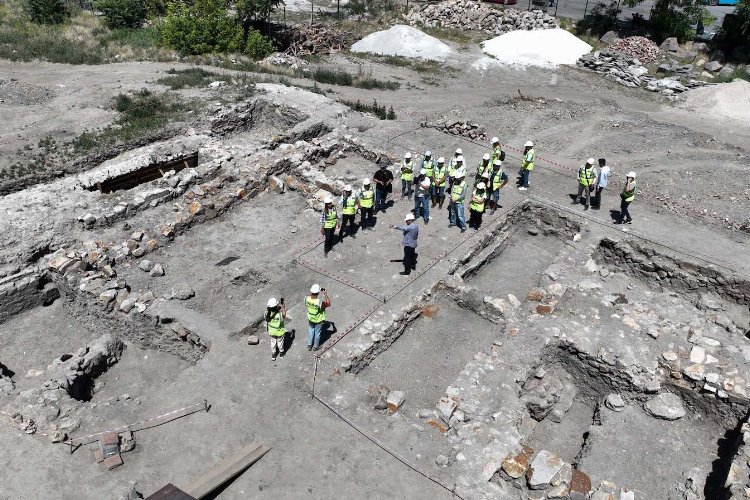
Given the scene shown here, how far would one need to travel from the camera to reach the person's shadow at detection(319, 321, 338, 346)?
11355mm

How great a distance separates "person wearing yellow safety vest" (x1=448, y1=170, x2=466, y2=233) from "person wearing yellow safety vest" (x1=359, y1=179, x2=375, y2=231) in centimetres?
222

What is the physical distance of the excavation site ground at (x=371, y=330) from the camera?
354 inches

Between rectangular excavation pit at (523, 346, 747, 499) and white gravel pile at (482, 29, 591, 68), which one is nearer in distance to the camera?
rectangular excavation pit at (523, 346, 747, 499)

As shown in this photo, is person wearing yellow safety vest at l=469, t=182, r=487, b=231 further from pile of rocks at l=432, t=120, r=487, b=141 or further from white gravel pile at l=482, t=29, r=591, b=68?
white gravel pile at l=482, t=29, r=591, b=68

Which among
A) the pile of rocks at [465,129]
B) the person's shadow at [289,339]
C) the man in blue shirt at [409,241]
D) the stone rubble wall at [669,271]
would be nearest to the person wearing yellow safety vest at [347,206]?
the man in blue shirt at [409,241]

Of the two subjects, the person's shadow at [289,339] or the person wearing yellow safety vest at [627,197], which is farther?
the person wearing yellow safety vest at [627,197]

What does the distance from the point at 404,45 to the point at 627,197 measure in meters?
23.3

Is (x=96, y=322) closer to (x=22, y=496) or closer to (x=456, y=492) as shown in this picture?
(x=22, y=496)

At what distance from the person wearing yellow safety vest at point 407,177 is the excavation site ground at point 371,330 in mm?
354

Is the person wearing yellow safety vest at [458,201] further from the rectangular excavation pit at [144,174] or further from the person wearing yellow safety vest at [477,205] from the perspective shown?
the rectangular excavation pit at [144,174]

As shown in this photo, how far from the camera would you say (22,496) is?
8.29m

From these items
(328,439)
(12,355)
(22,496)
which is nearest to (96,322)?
(12,355)

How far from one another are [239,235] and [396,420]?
7.92 meters

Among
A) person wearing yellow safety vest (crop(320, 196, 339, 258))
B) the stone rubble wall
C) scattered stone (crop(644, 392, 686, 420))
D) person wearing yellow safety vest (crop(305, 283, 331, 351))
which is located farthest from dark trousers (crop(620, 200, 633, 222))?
person wearing yellow safety vest (crop(305, 283, 331, 351))
